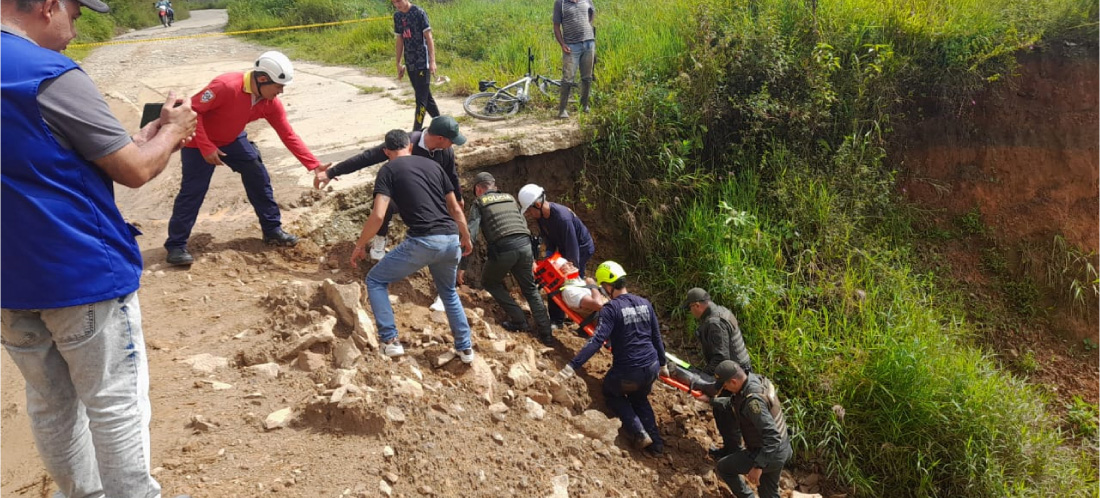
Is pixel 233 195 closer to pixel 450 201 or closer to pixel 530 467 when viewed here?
pixel 450 201

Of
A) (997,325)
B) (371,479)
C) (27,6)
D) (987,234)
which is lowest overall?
(997,325)

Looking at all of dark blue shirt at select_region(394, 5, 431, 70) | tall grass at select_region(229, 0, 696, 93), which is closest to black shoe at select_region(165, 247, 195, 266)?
dark blue shirt at select_region(394, 5, 431, 70)

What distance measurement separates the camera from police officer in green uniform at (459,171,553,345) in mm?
5535

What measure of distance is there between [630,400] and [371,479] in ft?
8.02

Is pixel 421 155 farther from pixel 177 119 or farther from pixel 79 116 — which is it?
pixel 79 116

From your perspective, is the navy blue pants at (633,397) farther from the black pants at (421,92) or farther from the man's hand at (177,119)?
the black pants at (421,92)

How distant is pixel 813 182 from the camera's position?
7.43 metres

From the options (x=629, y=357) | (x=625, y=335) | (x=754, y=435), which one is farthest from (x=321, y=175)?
(x=754, y=435)

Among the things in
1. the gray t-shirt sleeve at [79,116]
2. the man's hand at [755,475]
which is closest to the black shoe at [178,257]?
the gray t-shirt sleeve at [79,116]

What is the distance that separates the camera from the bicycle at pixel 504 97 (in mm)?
8445

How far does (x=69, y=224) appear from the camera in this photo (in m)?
2.10

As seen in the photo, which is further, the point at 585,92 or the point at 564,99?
the point at 564,99

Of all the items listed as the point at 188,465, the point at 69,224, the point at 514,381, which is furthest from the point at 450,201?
the point at 69,224

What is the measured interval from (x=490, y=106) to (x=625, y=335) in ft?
14.6
